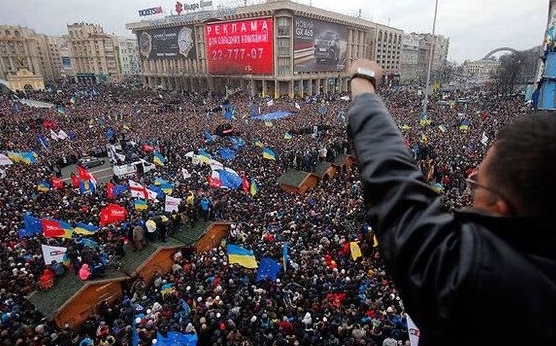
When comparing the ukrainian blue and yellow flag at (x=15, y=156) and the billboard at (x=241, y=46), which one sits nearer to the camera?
the ukrainian blue and yellow flag at (x=15, y=156)

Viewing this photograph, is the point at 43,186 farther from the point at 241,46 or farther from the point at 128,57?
the point at 128,57

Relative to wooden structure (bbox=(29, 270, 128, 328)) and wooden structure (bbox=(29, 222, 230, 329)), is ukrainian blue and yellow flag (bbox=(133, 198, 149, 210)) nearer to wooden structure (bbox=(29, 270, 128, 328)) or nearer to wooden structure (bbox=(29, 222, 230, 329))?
wooden structure (bbox=(29, 222, 230, 329))

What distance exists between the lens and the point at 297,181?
19.0 metres

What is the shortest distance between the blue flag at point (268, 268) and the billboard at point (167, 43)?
243ft

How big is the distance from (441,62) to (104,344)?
17691cm

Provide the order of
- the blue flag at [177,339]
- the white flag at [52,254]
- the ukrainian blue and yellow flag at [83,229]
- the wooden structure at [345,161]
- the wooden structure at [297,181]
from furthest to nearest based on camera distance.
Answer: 1. the wooden structure at [345,161]
2. the wooden structure at [297,181]
3. the ukrainian blue and yellow flag at [83,229]
4. the white flag at [52,254]
5. the blue flag at [177,339]

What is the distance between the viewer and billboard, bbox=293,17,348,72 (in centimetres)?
6381

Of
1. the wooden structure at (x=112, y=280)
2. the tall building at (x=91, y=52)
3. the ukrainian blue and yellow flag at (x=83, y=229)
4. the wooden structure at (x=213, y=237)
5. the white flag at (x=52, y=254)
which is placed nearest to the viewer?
the wooden structure at (x=112, y=280)

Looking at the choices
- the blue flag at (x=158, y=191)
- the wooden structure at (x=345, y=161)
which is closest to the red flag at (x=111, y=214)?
the blue flag at (x=158, y=191)

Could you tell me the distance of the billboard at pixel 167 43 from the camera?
252ft

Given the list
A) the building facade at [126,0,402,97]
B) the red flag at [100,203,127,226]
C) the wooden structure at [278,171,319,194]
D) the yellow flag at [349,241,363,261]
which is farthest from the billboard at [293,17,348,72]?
the yellow flag at [349,241,363,261]

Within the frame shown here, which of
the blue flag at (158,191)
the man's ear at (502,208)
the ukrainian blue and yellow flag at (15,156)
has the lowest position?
the blue flag at (158,191)

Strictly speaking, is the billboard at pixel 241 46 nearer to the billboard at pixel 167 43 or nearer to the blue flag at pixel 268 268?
the billboard at pixel 167 43

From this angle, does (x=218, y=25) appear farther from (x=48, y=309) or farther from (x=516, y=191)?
(x=516, y=191)
